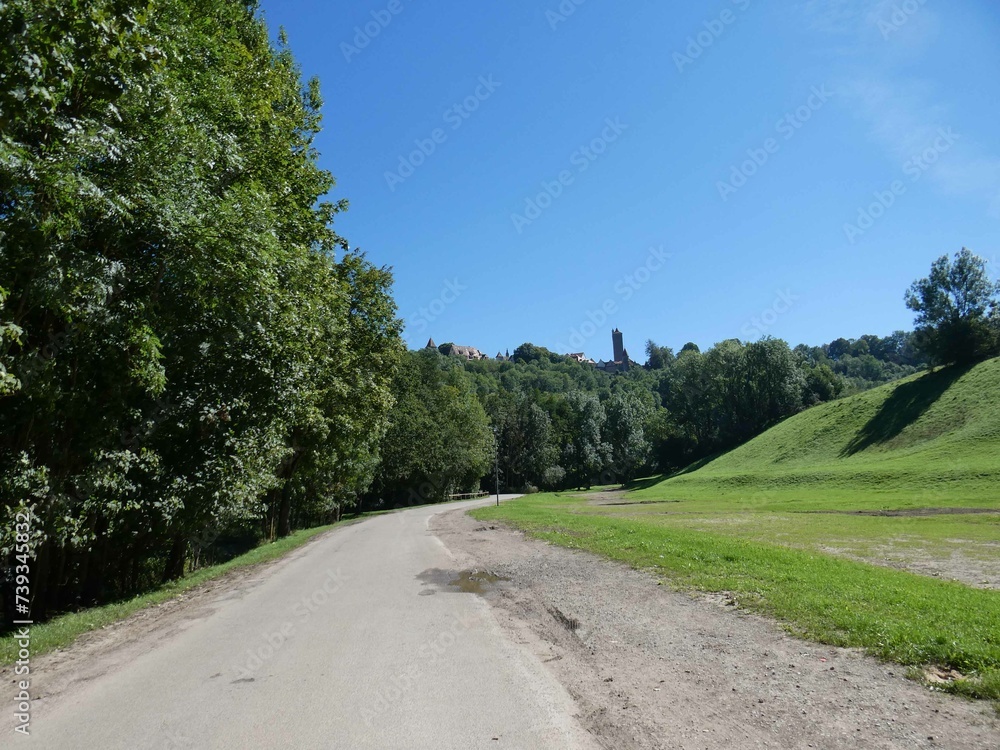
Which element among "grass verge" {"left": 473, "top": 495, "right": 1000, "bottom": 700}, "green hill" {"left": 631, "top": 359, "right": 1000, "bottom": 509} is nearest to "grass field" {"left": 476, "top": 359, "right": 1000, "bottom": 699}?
"grass verge" {"left": 473, "top": 495, "right": 1000, "bottom": 700}

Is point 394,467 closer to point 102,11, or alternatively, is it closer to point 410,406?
point 410,406

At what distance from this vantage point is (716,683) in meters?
5.32

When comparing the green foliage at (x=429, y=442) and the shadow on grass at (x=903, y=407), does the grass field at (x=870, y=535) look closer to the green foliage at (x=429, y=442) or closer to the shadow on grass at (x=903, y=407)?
the shadow on grass at (x=903, y=407)

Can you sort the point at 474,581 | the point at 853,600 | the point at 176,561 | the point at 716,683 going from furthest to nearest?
the point at 176,561
the point at 474,581
the point at 853,600
the point at 716,683

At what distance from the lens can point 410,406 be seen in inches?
2207

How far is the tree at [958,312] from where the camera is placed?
2571 inches

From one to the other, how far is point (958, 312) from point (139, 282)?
8381 centimetres

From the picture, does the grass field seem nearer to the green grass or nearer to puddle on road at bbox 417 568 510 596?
puddle on road at bbox 417 568 510 596

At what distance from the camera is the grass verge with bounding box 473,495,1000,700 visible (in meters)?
5.48

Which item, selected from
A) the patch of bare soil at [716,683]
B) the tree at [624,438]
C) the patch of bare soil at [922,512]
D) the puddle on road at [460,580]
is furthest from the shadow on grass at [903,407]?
the patch of bare soil at [716,683]

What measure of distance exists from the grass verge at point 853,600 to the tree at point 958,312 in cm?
7120

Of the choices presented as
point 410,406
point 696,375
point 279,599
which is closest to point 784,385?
point 696,375

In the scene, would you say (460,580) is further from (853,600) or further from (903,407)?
(903,407)

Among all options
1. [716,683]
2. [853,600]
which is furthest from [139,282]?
[853,600]
